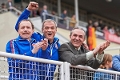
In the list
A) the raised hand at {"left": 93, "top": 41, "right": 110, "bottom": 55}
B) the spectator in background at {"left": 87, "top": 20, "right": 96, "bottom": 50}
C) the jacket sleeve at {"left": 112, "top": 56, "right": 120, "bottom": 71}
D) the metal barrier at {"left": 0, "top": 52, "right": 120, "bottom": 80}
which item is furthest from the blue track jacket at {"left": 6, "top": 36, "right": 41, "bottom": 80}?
the spectator in background at {"left": 87, "top": 20, "right": 96, "bottom": 50}

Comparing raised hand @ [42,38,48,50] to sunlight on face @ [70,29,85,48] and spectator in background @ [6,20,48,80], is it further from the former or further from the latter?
sunlight on face @ [70,29,85,48]

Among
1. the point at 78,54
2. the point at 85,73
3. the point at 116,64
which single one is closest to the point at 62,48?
the point at 78,54

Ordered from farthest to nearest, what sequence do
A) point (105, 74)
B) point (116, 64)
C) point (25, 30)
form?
point (116, 64) < point (105, 74) < point (25, 30)

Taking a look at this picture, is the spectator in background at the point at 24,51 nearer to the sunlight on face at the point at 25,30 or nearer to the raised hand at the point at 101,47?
the sunlight on face at the point at 25,30

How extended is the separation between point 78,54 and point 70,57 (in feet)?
0.67

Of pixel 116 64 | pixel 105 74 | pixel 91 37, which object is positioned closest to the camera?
Result: pixel 105 74

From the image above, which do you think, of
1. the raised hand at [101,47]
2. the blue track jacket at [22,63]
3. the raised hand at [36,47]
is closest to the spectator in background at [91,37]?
the raised hand at [101,47]

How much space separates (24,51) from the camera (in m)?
3.61

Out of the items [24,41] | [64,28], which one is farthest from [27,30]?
[64,28]

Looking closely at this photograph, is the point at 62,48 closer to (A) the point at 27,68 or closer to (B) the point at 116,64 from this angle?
(A) the point at 27,68

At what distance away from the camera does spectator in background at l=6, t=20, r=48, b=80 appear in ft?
11.0

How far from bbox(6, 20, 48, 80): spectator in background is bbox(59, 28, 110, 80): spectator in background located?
0.35 metres

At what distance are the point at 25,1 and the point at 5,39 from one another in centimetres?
863

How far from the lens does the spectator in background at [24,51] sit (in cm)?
336
